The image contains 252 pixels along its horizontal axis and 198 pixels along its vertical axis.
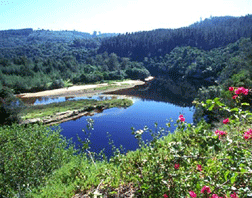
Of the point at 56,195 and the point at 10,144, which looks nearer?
the point at 56,195

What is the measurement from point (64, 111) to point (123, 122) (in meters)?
14.4

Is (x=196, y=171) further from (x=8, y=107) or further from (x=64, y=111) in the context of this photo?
(x=64, y=111)

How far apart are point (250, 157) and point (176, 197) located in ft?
4.60

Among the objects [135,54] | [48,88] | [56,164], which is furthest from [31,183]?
[135,54]

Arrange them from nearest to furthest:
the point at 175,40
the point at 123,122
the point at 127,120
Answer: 1. the point at 123,122
2. the point at 127,120
3. the point at 175,40

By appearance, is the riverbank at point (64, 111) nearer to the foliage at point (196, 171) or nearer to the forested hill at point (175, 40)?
the foliage at point (196, 171)

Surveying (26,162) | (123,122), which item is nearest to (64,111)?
(123,122)

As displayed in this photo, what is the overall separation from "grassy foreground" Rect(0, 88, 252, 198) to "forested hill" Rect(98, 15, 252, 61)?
405 ft

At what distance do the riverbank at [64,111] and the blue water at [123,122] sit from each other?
2.25 meters

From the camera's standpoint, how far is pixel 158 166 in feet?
13.3

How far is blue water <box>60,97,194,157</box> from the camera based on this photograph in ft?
87.2

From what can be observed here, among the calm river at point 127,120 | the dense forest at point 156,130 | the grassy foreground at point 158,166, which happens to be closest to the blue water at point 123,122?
the calm river at point 127,120

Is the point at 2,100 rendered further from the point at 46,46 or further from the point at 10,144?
the point at 46,46

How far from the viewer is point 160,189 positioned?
12.4 feet
